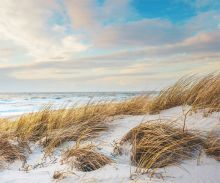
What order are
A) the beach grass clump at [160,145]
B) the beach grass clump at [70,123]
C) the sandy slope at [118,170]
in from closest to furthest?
the sandy slope at [118,170]
the beach grass clump at [160,145]
the beach grass clump at [70,123]

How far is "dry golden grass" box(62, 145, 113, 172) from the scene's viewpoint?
351cm

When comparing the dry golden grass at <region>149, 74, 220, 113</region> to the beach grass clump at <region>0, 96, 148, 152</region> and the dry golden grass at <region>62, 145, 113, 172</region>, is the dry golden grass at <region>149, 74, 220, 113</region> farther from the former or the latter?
the dry golden grass at <region>62, 145, 113, 172</region>

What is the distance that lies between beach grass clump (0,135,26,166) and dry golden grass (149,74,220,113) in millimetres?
2002

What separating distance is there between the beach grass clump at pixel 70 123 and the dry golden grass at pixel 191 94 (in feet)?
0.91

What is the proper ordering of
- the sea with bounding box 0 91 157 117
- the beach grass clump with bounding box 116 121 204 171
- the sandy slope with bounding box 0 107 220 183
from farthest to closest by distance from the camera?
the sea with bounding box 0 91 157 117 < the beach grass clump with bounding box 116 121 204 171 < the sandy slope with bounding box 0 107 220 183

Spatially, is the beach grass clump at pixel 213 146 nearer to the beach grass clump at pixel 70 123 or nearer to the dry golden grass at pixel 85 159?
the dry golden grass at pixel 85 159

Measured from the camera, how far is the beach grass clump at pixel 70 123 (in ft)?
14.7

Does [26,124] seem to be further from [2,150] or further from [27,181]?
[27,181]

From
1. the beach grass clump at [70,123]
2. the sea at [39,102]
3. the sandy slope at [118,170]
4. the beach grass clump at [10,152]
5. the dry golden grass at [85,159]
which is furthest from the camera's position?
the sea at [39,102]

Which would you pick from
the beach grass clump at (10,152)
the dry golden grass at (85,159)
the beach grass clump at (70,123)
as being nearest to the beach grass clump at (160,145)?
the dry golden grass at (85,159)

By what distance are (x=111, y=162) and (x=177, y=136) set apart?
812 millimetres

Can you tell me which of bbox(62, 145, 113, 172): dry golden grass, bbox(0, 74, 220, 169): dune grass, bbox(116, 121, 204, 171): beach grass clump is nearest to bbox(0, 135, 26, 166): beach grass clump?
bbox(0, 74, 220, 169): dune grass

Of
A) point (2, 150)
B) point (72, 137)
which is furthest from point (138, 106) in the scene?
point (2, 150)

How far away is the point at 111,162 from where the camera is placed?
11.5 feet
